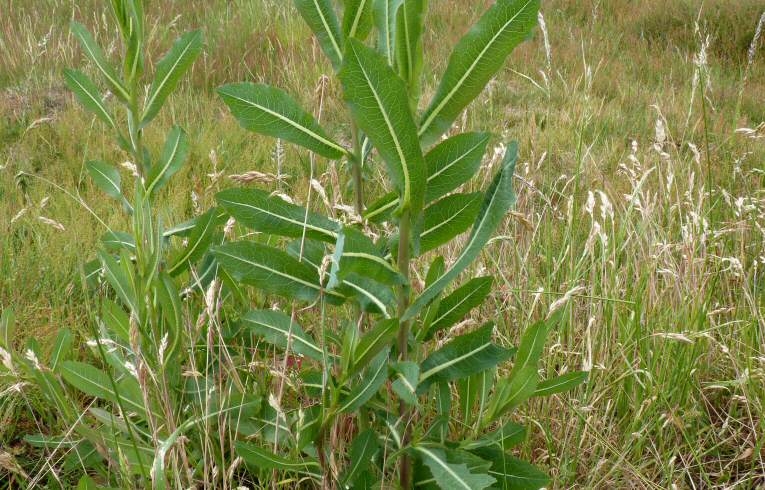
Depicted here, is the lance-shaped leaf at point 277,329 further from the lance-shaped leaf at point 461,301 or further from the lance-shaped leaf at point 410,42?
the lance-shaped leaf at point 410,42

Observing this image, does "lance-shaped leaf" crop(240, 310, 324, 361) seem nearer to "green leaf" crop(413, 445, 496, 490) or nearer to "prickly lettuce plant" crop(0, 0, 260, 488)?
"prickly lettuce plant" crop(0, 0, 260, 488)

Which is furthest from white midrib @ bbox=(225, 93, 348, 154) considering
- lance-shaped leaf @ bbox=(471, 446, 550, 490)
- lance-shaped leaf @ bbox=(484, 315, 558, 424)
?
lance-shaped leaf @ bbox=(471, 446, 550, 490)

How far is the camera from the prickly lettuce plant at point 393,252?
109cm

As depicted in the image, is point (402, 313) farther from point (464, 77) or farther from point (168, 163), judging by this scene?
point (168, 163)

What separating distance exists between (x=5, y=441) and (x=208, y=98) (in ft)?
9.32

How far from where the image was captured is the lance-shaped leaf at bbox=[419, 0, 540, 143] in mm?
1072

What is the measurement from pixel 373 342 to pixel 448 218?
24 cm

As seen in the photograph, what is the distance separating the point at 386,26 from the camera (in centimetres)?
114

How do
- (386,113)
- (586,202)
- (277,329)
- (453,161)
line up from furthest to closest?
(586,202) < (277,329) < (453,161) < (386,113)

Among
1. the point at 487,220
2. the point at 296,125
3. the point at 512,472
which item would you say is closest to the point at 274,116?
the point at 296,125

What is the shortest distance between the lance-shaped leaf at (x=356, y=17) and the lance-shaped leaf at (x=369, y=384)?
0.55m

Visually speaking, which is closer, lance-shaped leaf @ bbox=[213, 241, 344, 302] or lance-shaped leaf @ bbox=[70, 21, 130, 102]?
lance-shaped leaf @ bbox=[213, 241, 344, 302]

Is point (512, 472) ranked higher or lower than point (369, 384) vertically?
lower

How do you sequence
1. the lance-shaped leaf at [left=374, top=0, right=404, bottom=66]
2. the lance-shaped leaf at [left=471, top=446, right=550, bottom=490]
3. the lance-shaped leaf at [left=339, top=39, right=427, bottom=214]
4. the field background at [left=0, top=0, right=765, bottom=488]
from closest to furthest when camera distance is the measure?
the lance-shaped leaf at [left=339, top=39, right=427, bottom=214] → the lance-shaped leaf at [left=374, top=0, right=404, bottom=66] → the lance-shaped leaf at [left=471, top=446, right=550, bottom=490] → the field background at [left=0, top=0, right=765, bottom=488]
